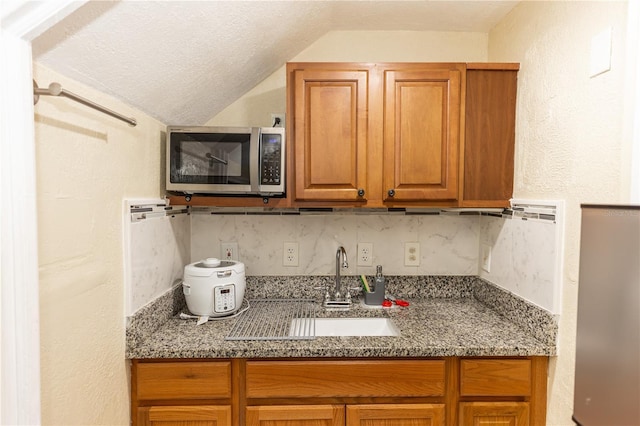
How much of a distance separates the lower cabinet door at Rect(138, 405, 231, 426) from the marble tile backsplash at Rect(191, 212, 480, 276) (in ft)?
2.45

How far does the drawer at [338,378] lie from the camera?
1.41 meters

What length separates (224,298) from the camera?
1.67 metres

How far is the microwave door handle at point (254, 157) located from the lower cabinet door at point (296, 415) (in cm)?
89

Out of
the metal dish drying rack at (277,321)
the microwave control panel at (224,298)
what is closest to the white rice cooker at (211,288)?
the microwave control panel at (224,298)

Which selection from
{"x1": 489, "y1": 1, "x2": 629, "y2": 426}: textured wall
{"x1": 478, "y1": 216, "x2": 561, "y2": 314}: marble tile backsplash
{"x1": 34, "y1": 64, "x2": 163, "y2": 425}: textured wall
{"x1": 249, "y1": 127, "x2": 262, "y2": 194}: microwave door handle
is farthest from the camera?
{"x1": 249, "y1": 127, "x2": 262, "y2": 194}: microwave door handle

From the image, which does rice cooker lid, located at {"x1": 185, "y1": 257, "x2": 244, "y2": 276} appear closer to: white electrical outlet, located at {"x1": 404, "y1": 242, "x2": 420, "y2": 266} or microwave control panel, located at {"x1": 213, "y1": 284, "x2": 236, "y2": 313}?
microwave control panel, located at {"x1": 213, "y1": 284, "x2": 236, "y2": 313}

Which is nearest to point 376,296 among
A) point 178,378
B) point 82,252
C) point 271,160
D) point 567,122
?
point 271,160

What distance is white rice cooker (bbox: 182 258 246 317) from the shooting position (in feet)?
5.38

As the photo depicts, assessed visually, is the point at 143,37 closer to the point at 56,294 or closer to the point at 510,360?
the point at 56,294

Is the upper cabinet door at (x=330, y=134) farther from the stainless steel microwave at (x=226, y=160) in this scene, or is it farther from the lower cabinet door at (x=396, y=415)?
the lower cabinet door at (x=396, y=415)

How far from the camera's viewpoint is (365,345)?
142 centimetres

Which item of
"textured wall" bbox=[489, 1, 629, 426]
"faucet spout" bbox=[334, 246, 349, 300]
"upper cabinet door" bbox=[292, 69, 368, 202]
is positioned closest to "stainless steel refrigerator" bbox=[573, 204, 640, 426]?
"textured wall" bbox=[489, 1, 629, 426]

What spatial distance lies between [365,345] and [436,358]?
0.28 m

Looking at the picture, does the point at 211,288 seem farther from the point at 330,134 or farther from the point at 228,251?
the point at 330,134
